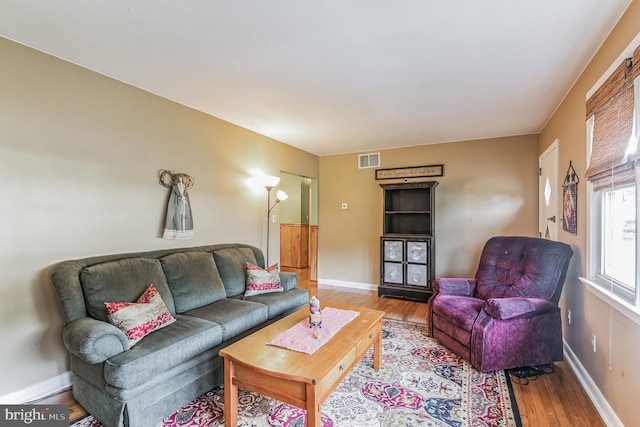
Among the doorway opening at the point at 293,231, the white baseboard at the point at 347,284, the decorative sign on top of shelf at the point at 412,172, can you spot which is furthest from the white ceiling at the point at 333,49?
the doorway opening at the point at 293,231

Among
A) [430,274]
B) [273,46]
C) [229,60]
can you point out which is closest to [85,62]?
[229,60]

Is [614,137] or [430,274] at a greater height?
[614,137]

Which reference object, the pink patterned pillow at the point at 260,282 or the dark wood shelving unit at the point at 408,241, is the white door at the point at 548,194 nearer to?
the dark wood shelving unit at the point at 408,241

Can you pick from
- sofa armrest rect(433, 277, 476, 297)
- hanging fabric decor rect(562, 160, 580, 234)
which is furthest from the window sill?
sofa armrest rect(433, 277, 476, 297)

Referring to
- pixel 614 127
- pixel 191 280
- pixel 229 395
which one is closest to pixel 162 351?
pixel 229 395

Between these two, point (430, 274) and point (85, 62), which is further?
point (430, 274)

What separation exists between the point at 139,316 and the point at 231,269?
120 cm

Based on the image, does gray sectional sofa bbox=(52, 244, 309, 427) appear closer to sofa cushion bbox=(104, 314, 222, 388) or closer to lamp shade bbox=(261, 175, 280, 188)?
sofa cushion bbox=(104, 314, 222, 388)

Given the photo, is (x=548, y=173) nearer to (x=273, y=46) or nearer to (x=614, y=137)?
(x=614, y=137)

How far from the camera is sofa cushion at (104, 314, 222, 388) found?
1730 mm

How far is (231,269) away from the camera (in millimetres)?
3238

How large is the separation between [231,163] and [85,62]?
1729 mm

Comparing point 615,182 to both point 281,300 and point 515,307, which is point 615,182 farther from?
point 281,300

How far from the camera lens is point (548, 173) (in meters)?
3.69
